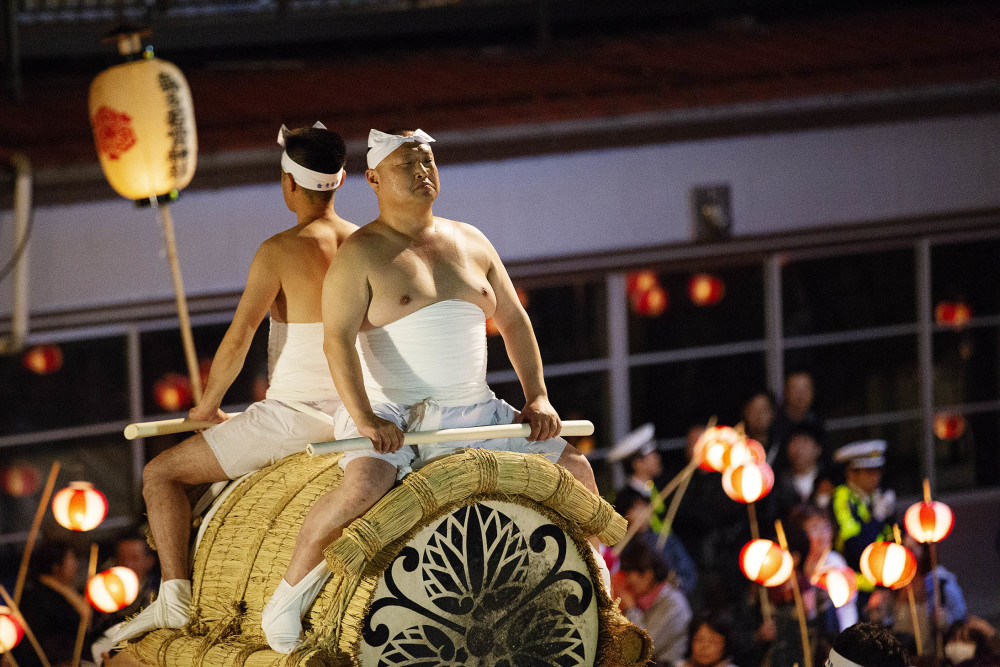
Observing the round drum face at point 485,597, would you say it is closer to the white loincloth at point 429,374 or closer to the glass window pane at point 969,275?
the white loincloth at point 429,374

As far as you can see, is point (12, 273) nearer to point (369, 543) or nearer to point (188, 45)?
point (188, 45)

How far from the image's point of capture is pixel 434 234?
3812 mm

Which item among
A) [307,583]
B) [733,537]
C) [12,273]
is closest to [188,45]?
[12,273]

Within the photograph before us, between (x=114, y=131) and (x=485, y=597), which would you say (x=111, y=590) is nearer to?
(x=114, y=131)

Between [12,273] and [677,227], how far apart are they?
14.3ft

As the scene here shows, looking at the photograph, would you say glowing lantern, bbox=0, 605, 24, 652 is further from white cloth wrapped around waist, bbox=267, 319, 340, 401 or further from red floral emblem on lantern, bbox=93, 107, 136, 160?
red floral emblem on lantern, bbox=93, 107, 136, 160

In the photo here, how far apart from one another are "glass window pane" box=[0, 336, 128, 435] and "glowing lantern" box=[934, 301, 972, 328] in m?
6.06

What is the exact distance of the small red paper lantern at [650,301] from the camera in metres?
9.31

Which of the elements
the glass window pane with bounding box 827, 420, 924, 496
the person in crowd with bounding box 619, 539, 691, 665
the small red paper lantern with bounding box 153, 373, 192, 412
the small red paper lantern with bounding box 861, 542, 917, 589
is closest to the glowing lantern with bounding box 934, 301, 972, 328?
the glass window pane with bounding box 827, 420, 924, 496

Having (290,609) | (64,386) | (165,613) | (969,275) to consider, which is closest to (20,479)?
(64,386)

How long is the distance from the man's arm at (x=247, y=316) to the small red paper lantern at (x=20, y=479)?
3.88 metres

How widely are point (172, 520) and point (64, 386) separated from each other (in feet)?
12.2

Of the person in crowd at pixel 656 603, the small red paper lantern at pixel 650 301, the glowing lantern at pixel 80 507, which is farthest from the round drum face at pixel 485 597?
the small red paper lantern at pixel 650 301

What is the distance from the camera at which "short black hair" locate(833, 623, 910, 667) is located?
14.3ft
